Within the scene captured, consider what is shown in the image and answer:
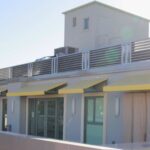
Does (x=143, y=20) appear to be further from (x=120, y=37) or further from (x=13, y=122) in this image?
(x=13, y=122)

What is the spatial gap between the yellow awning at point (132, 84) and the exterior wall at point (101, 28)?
38.8 feet

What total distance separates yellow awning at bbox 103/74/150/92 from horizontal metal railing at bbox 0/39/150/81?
1.17 m

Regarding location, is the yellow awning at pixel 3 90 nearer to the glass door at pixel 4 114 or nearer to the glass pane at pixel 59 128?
the glass door at pixel 4 114

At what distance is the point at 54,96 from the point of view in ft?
59.1

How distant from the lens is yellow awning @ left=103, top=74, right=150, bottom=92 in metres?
11.6

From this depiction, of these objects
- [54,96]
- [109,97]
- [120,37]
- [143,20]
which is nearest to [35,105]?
[54,96]

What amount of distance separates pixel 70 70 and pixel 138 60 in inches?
176

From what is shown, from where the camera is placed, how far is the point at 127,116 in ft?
44.8

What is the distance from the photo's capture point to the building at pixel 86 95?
13344 mm

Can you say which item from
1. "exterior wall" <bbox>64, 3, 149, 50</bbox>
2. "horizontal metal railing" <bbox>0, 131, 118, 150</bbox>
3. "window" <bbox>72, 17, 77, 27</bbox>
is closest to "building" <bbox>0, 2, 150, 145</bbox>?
"exterior wall" <bbox>64, 3, 149, 50</bbox>

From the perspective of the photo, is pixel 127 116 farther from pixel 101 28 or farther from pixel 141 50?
pixel 101 28

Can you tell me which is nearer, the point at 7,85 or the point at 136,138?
the point at 136,138

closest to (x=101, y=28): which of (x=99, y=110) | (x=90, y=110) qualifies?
(x=90, y=110)

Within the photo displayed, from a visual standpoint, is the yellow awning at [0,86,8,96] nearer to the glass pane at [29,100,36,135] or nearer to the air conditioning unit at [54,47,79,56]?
the glass pane at [29,100,36,135]
